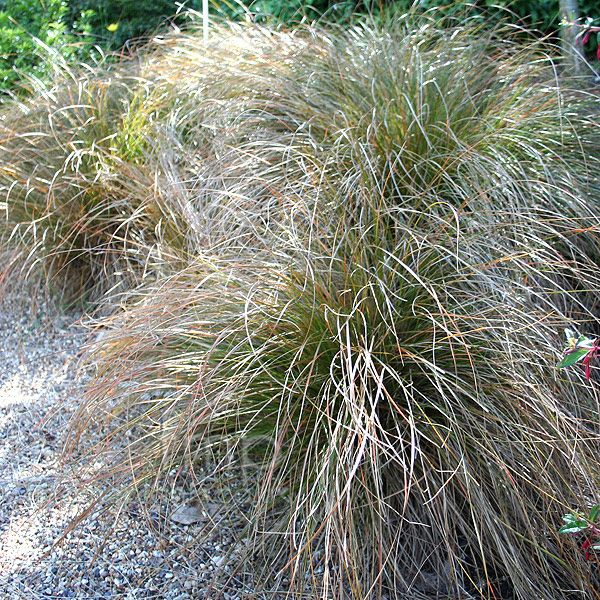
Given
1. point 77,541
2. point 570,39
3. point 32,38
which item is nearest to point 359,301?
point 77,541

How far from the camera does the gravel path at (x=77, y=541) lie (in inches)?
75.4

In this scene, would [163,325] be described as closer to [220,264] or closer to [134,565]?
[220,264]

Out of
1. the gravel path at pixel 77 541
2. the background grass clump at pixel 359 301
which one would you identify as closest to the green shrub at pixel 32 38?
the background grass clump at pixel 359 301

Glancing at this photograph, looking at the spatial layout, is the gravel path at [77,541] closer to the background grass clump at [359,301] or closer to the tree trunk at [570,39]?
the background grass clump at [359,301]

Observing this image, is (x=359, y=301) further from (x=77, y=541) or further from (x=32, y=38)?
(x=32, y=38)

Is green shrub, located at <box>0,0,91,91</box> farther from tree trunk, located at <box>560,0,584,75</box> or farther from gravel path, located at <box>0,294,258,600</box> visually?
tree trunk, located at <box>560,0,584,75</box>

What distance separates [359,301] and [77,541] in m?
1.19

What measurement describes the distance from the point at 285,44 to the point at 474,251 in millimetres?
2328

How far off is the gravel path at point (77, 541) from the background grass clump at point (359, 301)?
14cm

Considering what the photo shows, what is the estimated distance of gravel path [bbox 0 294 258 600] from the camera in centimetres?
192

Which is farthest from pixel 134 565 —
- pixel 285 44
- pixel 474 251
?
pixel 285 44

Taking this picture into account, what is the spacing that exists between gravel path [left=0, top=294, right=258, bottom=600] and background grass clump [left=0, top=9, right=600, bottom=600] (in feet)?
0.47

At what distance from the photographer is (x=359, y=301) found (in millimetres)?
2145

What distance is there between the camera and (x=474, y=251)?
2.33m
